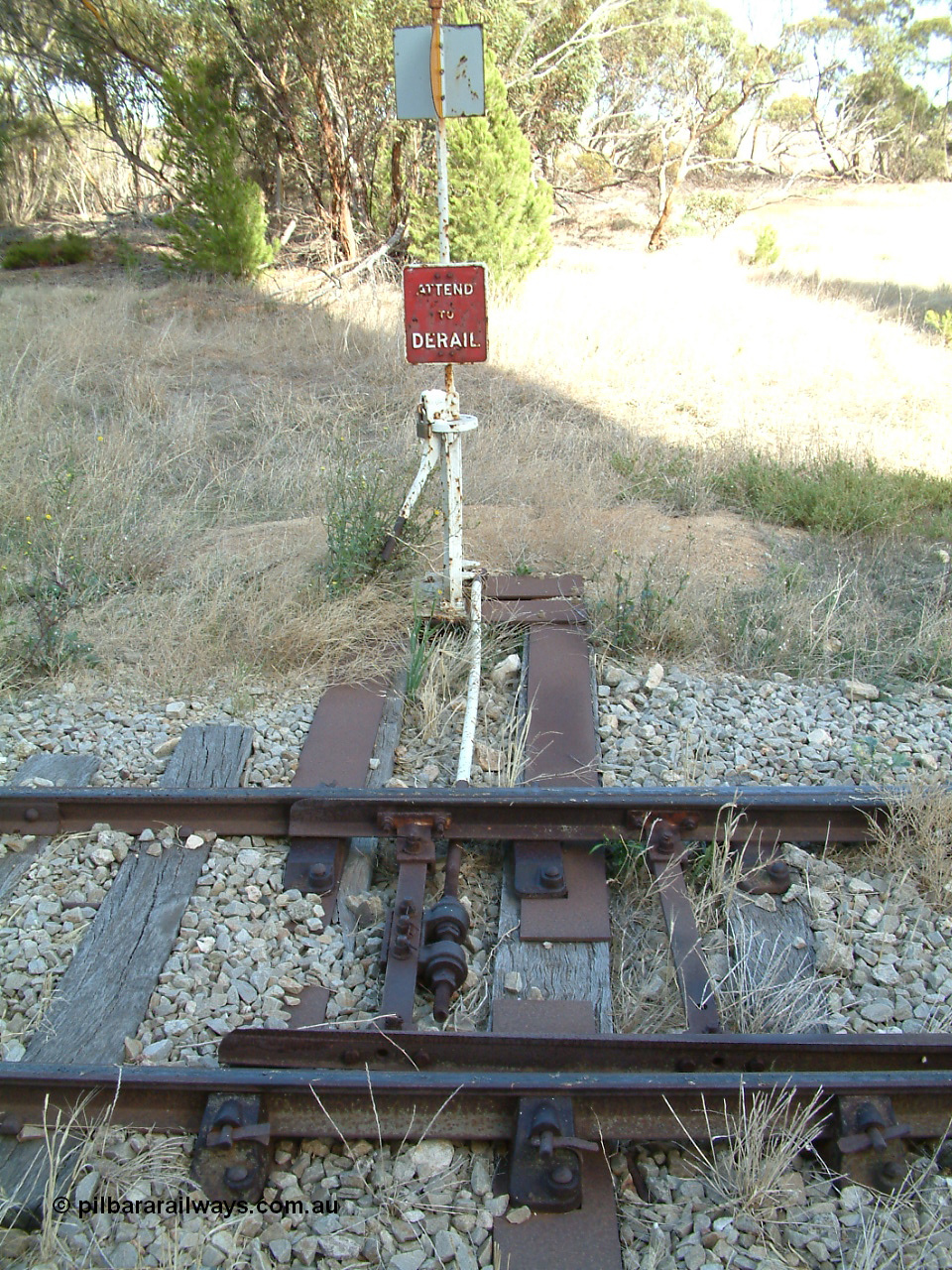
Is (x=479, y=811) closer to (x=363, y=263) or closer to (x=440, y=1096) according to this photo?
(x=440, y=1096)

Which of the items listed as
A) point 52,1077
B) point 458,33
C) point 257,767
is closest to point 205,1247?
point 52,1077

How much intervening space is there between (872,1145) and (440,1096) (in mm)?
1053

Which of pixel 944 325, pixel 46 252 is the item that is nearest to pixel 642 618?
pixel 944 325

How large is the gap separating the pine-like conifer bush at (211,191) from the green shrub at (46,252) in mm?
4361

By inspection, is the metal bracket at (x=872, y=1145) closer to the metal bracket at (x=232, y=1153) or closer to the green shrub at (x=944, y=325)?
the metal bracket at (x=232, y=1153)

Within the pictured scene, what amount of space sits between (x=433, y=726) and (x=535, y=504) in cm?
261

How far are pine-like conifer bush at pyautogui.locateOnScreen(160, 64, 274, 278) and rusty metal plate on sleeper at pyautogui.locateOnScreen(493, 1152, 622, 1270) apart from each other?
14.2 m

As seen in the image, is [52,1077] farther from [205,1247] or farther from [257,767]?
[257,767]

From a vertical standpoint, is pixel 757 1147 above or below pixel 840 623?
below

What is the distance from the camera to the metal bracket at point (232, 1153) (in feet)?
7.38

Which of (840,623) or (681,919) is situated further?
(840,623)

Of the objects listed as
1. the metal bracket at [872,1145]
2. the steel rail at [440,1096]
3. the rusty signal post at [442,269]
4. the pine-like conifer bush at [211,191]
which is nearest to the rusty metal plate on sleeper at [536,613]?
the rusty signal post at [442,269]

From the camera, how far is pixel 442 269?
404 centimetres

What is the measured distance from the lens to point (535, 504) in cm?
639
